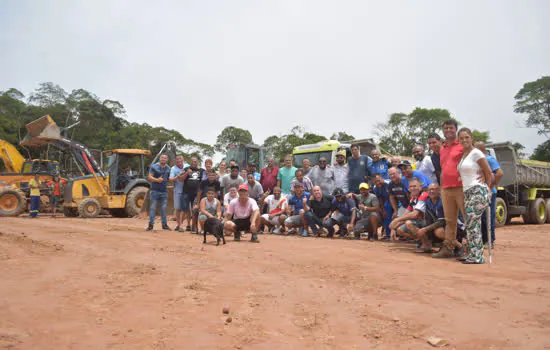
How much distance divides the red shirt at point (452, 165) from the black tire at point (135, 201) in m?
12.8

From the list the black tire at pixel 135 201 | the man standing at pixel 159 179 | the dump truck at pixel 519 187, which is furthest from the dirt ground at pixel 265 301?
the black tire at pixel 135 201

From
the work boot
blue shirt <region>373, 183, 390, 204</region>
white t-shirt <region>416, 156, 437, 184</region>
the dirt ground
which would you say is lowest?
the dirt ground

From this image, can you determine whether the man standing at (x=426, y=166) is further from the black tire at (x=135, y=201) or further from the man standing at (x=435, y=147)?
the black tire at (x=135, y=201)

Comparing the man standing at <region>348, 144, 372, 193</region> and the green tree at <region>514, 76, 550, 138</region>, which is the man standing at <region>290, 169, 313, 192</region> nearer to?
the man standing at <region>348, 144, 372, 193</region>

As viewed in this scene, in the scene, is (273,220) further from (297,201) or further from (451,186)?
(451,186)

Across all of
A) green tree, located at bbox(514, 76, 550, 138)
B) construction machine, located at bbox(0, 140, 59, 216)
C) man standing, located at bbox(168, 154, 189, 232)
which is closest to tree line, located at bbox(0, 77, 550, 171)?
green tree, located at bbox(514, 76, 550, 138)

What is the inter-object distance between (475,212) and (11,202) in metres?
15.9

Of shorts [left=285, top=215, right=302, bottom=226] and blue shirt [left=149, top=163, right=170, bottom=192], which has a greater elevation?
blue shirt [left=149, top=163, right=170, bottom=192]

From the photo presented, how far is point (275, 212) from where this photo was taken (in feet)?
31.6

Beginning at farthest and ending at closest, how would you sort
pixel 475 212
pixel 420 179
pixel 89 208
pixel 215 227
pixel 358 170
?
pixel 89 208 → pixel 358 170 → pixel 420 179 → pixel 215 227 → pixel 475 212

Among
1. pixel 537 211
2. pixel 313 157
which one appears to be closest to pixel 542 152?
pixel 537 211

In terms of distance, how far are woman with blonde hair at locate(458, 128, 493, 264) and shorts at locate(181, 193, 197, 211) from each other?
5755 millimetres

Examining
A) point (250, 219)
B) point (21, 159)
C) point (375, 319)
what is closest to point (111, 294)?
point (375, 319)

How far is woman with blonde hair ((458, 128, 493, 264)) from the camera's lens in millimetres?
5332
